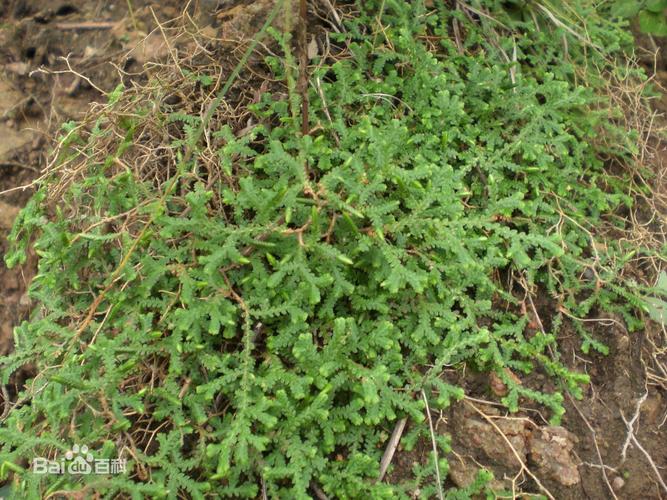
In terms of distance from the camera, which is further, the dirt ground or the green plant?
the green plant

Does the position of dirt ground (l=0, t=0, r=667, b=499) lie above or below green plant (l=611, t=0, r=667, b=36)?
below

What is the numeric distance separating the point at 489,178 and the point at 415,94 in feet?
1.82

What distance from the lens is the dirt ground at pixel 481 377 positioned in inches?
91.0

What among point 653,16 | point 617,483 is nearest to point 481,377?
point 617,483

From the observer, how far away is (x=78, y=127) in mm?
2740

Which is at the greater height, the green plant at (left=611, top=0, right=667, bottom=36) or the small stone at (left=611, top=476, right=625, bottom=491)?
the green plant at (left=611, top=0, right=667, bottom=36)

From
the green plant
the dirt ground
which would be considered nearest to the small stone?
the dirt ground

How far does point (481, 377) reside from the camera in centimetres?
244

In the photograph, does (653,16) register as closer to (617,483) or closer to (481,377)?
(481,377)

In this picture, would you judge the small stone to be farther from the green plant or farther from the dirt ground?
the green plant

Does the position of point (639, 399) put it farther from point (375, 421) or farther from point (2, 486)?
point (2, 486)

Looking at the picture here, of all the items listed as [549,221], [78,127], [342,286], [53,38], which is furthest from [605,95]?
[53,38]

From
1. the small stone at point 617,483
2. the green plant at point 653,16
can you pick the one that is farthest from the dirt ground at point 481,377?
the green plant at point 653,16

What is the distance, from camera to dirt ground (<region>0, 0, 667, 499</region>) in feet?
7.58
